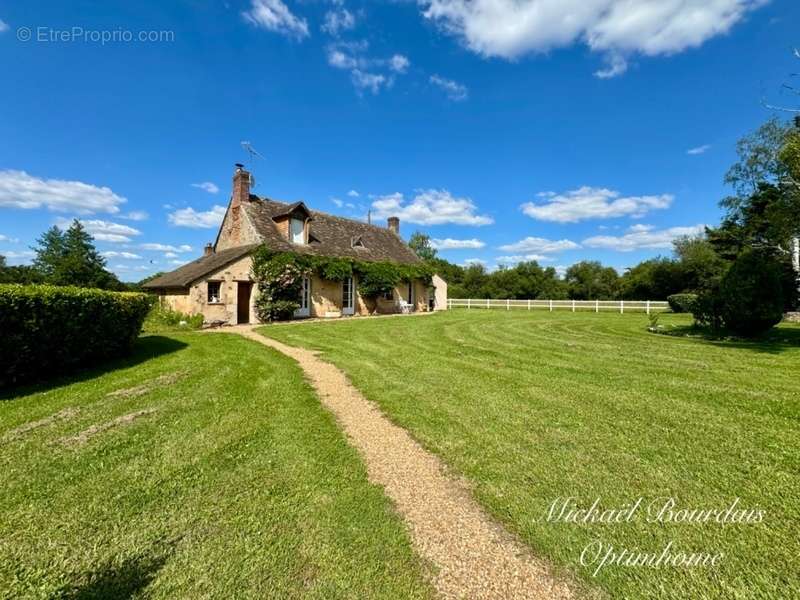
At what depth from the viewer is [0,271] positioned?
117 feet

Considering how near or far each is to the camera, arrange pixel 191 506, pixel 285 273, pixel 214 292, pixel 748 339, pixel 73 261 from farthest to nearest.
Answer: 1. pixel 73 261
2. pixel 285 273
3. pixel 214 292
4. pixel 748 339
5. pixel 191 506

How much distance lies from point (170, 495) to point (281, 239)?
56.6 feet

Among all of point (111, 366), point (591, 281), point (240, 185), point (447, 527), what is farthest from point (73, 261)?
point (591, 281)

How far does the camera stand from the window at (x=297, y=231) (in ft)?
64.8

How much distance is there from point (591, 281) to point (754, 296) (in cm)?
4604

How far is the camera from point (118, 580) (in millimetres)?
2174

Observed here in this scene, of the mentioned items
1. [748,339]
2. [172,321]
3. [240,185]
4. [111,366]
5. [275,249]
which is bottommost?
[111,366]

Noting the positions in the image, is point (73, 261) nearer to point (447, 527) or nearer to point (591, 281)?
point (447, 527)

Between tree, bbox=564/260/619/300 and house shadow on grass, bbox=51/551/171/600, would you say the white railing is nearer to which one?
tree, bbox=564/260/619/300

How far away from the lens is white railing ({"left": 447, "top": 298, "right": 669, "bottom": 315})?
25641 millimetres

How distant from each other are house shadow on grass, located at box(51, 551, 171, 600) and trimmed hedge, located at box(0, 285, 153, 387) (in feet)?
18.6

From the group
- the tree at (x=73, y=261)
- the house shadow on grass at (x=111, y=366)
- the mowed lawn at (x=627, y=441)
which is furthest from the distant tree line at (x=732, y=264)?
the tree at (x=73, y=261)

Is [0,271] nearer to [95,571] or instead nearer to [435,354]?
[435,354]

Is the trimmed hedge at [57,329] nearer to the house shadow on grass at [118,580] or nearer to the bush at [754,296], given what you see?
the house shadow on grass at [118,580]
